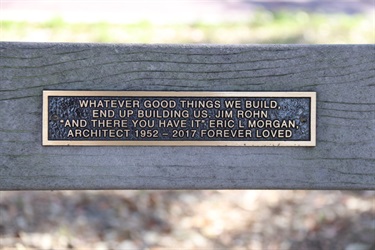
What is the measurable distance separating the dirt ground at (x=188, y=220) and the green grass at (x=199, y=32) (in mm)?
2019

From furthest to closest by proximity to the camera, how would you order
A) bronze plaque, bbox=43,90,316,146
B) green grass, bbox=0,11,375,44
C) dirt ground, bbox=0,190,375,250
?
green grass, bbox=0,11,375,44
dirt ground, bbox=0,190,375,250
bronze plaque, bbox=43,90,316,146

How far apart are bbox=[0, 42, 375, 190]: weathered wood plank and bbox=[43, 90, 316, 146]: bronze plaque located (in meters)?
0.04

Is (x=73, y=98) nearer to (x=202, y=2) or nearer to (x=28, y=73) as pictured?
(x=28, y=73)

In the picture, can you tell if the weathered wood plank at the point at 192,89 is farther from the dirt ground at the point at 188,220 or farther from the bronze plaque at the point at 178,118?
the dirt ground at the point at 188,220

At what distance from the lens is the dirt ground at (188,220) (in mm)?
3465

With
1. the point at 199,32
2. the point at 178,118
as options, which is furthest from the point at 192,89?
the point at 199,32

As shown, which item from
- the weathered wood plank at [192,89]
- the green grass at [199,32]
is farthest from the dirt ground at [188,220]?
the green grass at [199,32]

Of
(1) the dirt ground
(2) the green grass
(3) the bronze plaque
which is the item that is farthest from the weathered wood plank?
(2) the green grass

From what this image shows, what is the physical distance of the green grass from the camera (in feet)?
19.2

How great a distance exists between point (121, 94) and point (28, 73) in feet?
1.09

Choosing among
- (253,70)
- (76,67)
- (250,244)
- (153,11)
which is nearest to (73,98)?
(76,67)

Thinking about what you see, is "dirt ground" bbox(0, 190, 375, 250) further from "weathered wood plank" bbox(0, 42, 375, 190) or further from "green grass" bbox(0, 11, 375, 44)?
"green grass" bbox(0, 11, 375, 44)

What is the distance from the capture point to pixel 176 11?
8023 mm

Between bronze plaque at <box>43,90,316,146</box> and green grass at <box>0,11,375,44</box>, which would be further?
green grass at <box>0,11,375,44</box>
